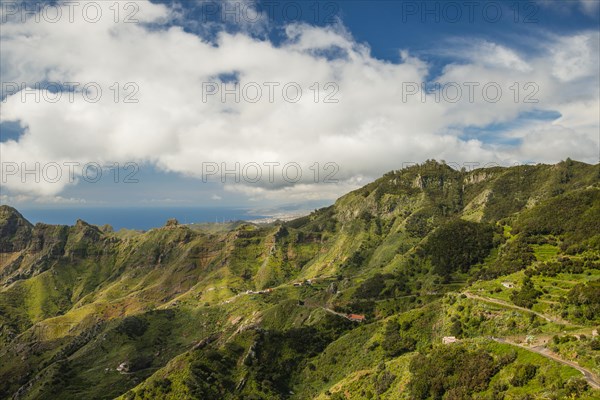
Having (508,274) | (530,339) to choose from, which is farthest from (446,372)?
(508,274)

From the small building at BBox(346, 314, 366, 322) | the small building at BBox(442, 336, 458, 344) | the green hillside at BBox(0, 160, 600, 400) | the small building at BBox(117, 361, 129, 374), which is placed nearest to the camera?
the green hillside at BBox(0, 160, 600, 400)

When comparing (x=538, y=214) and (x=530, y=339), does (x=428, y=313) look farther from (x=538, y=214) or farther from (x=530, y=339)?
(x=538, y=214)

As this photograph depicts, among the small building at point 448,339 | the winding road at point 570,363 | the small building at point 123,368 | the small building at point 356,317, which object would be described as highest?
the winding road at point 570,363

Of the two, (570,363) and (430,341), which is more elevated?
(570,363)

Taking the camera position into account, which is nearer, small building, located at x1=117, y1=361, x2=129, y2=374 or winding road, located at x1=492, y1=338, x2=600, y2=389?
winding road, located at x1=492, y1=338, x2=600, y2=389

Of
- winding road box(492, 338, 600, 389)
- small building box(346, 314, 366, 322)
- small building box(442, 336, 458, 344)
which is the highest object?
winding road box(492, 338, 600, 389)

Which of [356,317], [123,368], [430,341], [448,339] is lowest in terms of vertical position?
[123,368]

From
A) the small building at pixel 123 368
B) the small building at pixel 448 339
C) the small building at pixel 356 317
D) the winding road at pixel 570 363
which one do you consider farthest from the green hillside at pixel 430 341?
the small building at pixel 356 317

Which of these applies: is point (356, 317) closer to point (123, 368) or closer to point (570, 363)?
point (570, 363)

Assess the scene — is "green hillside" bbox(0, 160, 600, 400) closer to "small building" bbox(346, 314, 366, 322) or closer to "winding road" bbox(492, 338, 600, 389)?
"winding road" bbox(492, 338, 600, 389)

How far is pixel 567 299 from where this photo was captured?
90938 mm

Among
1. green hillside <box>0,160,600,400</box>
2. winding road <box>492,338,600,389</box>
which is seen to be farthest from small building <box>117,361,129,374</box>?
winding road <box>492,338,600,389</box>

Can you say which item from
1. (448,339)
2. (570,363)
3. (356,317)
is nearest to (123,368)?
(356,317)

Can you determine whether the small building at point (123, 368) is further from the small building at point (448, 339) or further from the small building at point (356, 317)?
the small building at point (448, 339)
